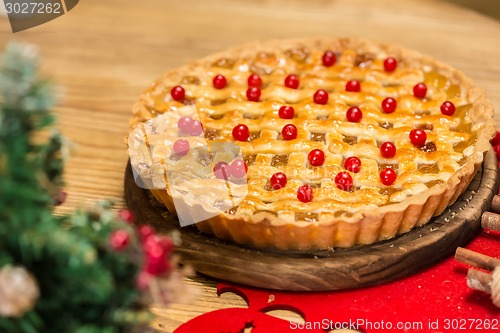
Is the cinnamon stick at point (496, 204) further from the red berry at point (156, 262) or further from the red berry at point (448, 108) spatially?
the red berry at point (156, 262)

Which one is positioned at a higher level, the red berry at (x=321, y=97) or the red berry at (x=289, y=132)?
the red berry at (x=321, y=97)

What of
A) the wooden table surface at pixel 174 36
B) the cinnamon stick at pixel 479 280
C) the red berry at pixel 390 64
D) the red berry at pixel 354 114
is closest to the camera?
the cinnamon stick at pixel 479 280

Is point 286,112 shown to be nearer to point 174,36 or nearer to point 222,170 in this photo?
point 222,170

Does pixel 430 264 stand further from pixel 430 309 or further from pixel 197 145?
pixel 197 145

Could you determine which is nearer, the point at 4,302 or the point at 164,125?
the point at 4,302

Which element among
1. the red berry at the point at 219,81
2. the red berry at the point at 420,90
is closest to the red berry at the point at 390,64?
the red berry at the point at 420,90

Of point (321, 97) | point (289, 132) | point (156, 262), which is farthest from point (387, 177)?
point (156, 262)

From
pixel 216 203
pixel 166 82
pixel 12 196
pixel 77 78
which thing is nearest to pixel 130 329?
pixel 12 196
